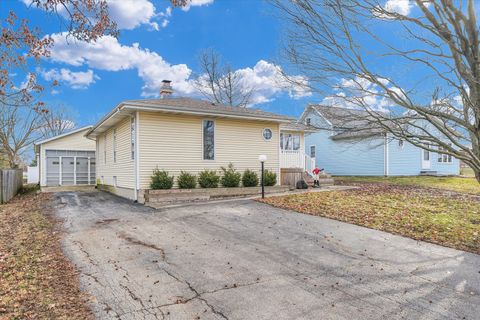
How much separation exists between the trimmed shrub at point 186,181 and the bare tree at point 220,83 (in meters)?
18.2

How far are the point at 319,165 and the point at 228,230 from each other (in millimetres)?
20015

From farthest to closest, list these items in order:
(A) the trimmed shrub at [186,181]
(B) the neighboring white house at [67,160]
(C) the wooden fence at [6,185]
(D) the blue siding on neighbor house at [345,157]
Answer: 1. (D) the blue siding on neighbor house at [345,157]
2. (B) the neighboring white house at [67,160]
3. (C) the wooden fence at [6,185]
4. (A) the trimmed shrub at [186,181]

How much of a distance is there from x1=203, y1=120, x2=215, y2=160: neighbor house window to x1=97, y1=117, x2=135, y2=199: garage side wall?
2908mm

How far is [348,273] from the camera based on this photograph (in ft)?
15.1

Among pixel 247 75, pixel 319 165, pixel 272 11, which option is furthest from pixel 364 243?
pixel 247 75

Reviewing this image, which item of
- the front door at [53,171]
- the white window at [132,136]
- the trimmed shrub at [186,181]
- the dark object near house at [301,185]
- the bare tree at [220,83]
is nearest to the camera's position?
the trimmed shrub at [186,181]

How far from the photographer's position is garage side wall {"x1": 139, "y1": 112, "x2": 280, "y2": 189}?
11.8 metres

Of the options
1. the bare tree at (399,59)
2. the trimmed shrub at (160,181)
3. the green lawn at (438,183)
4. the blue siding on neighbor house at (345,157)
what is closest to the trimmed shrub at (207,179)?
the trimmed shrub at (160,181)

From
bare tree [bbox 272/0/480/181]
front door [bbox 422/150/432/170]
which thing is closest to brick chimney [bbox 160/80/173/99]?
bare tree [bbox 272/0/480/181]

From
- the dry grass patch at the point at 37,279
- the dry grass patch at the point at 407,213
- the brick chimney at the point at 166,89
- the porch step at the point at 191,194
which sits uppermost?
the brick chimney at the point at 166,89

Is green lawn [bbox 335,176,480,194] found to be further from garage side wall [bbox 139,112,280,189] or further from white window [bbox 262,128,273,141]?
garage side wall [bbox 139,112,280,189]

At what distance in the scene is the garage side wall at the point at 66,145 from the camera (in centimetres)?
2097

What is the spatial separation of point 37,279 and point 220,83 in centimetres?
2697

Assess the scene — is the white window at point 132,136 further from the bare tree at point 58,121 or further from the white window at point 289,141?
the bare tree at point 58,121
